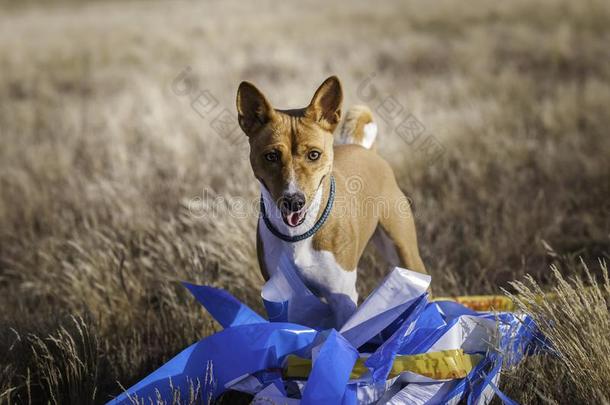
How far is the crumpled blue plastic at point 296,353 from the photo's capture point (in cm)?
269

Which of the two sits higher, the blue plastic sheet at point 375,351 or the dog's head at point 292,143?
the dog's head at point 292,143

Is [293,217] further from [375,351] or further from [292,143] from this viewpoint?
[375,351]

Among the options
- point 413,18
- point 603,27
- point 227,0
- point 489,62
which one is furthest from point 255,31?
point 227,0

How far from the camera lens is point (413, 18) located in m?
14.8

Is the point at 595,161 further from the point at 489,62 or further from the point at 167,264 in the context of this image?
the point at 489,62

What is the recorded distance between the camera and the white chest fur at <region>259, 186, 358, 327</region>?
301cm

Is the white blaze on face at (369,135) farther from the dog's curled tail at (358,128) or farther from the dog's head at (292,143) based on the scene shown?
the dog's head at (292,143)

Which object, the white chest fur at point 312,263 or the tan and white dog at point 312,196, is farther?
the white chest fur at point 312,263

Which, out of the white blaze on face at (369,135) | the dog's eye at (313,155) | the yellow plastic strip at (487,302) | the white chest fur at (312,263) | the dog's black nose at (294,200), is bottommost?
the yellow plastic strip at (487,302)

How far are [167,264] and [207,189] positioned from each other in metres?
1.17

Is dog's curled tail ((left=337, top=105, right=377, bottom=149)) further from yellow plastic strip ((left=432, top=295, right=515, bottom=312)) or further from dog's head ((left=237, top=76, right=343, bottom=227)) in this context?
yellow plastic strip ((left=432, top=295, right=515, bottom=312))

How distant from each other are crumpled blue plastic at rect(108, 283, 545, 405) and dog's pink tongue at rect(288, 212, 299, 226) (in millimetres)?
440

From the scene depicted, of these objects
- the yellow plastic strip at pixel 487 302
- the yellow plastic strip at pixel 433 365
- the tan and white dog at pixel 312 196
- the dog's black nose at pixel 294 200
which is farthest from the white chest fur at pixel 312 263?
the yellow plastic strip at pixel 487 302

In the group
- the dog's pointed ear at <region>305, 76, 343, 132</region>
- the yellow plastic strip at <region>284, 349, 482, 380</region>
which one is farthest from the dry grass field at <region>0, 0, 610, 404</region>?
the dog's pointed ear at <region>305, 76, 343, 132</region>
